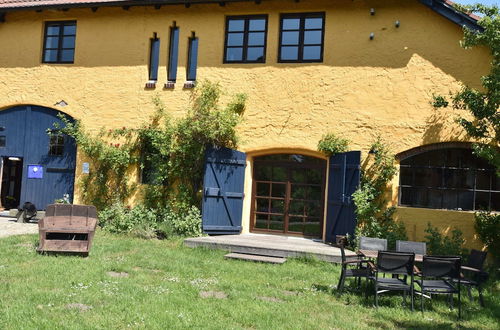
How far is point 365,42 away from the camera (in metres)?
12.1

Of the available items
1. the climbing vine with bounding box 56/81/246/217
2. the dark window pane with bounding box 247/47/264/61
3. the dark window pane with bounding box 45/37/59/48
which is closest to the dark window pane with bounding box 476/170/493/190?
the climbing vine with bounding box 56/81/246/217

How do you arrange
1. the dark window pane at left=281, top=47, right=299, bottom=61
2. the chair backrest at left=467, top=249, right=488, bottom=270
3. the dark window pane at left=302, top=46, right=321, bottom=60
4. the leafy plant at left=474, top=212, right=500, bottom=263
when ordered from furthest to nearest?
the dark window pane at left=281, top=47, right=299, bottom=61 → the dark window pane at left=302, top=46, right=321, bottom=60 → the leafy plant at left=474, top=212, right=500, bottom=263 → the chair backrest at left=467, top=249, right=488, bottom=270

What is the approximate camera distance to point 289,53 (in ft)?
41.9

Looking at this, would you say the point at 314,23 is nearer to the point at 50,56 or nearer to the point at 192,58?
the point at 192,58

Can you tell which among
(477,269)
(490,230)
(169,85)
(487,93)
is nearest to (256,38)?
(169,85)

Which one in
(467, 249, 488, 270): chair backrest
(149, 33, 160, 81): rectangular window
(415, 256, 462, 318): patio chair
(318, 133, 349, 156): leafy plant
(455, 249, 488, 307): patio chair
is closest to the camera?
(415, 256, 462, 318): patio chair

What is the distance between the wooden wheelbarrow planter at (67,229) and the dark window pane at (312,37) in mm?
6779

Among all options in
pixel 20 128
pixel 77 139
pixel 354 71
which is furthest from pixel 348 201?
pixel 20 128

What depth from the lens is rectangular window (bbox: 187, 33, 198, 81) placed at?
13.4 meters

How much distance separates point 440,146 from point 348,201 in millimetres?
2508

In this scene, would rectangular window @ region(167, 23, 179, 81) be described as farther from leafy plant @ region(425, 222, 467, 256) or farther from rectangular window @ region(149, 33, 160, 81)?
leafy plant @ region(425, 222, 467, 256)

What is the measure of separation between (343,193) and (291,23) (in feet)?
15.4

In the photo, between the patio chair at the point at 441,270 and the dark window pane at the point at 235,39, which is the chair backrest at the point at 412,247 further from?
the dark window pane at the point at 235,39

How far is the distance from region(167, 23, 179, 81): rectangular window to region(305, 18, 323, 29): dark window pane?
3.62 m
